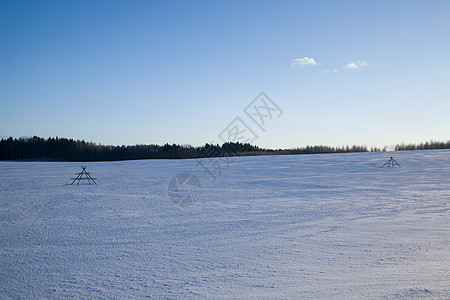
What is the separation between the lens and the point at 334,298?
3.15 metres

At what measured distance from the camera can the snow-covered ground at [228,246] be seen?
3479mm

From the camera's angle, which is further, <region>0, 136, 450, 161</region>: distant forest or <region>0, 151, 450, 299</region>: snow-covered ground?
<region>0, 136, 450, 161</region>: distant forest

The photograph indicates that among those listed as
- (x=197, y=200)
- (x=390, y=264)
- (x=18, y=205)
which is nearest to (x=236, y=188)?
(x=197, y=200)

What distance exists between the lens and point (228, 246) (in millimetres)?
5129

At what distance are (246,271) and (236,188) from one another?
9228 millimetres

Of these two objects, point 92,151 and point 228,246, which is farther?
point 92,151

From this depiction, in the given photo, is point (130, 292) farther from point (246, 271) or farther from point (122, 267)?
point (246, 271)

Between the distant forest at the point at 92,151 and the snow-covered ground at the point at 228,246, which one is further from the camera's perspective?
the distant forest at the point at 92,151

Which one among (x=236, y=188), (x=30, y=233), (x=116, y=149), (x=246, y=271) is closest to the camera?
(x=246, y=271)

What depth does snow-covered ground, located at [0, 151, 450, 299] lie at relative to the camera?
3.48m

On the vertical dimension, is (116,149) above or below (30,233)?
above

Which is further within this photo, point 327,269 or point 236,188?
point 236,188

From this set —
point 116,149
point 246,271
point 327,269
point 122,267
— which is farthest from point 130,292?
point 116,149

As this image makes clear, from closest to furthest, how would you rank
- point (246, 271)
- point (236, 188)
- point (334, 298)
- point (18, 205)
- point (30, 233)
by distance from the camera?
point (334, 298)
point (246, 271)
point (30, 233)
point (18, 205)
point (236, 188)
